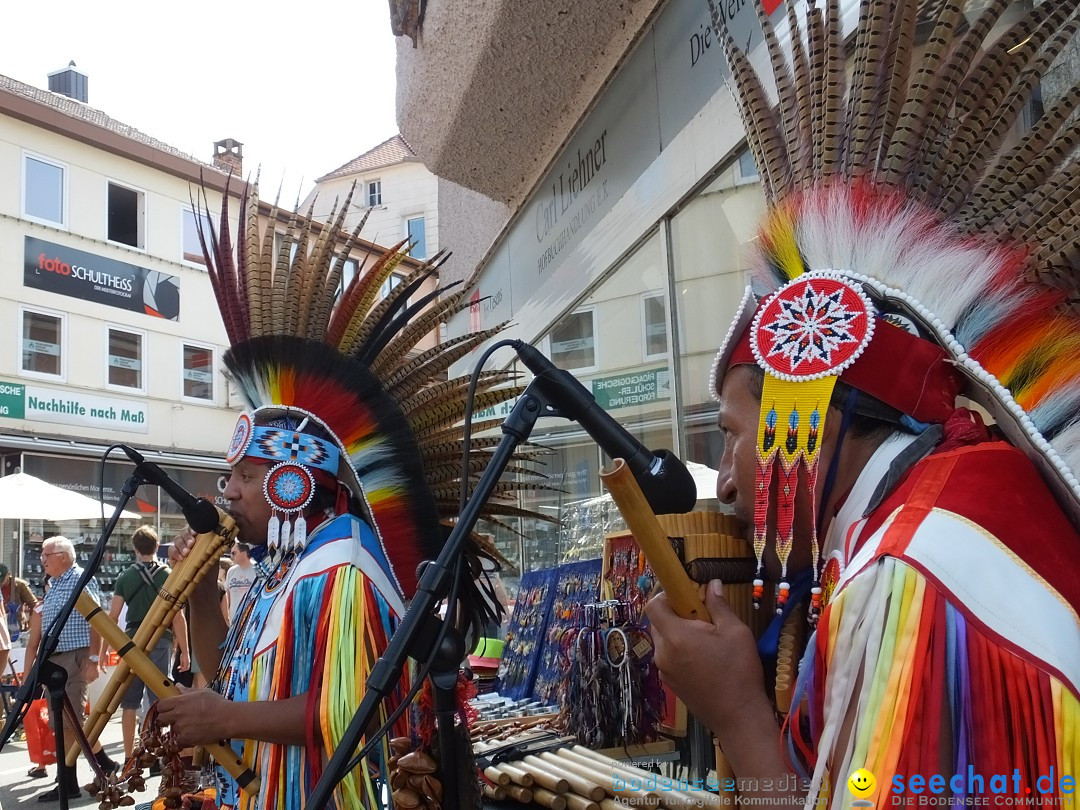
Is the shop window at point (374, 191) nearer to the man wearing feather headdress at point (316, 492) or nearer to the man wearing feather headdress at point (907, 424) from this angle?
the man wearing feather headdress at point (316, 492)

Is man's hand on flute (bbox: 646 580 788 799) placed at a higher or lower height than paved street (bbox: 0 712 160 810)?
higher

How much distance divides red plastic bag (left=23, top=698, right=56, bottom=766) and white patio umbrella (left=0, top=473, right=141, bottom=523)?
2.82 meters

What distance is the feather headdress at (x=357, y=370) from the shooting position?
2891 millimetres

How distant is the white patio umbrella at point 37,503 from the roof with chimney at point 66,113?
29.2ft

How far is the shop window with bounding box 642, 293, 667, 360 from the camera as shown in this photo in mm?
4641

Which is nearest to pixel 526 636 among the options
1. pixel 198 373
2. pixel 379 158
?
pixel 198 373

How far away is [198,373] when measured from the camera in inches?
777

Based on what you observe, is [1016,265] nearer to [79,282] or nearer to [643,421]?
[643,421]

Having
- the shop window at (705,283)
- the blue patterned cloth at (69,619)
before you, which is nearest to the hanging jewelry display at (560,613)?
the shop window at (705,283)

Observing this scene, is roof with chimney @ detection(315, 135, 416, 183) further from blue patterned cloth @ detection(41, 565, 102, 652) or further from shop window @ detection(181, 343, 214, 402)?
blue patterned cloth @ detection(41, 565, 102, 652)

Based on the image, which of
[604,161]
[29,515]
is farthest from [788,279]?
[29,515]

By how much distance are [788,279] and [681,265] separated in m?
2.85

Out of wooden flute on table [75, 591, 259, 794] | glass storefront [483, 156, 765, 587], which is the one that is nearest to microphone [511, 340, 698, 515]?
wooden flute on table [75, 591, 259, 794]

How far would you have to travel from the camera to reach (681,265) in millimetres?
4371
